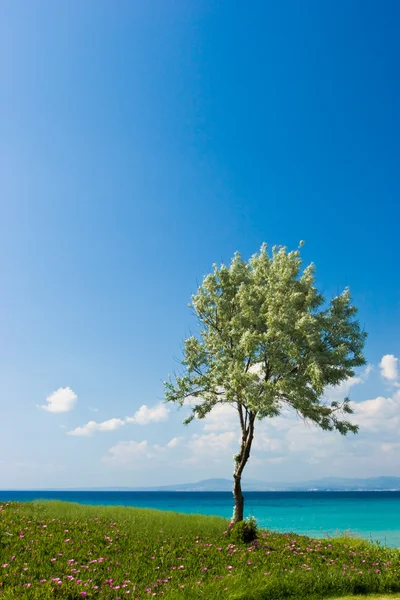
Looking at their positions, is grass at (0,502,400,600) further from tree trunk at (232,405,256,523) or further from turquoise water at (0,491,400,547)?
turquoise water at (0,491,400,547)

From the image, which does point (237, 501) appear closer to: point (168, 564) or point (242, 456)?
point (242, 456)

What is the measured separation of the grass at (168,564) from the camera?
940 cm

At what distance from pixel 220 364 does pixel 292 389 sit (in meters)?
3.31

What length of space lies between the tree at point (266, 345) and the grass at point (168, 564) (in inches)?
166

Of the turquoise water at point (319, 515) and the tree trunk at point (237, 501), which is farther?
the turquoise water at point (319, 515)

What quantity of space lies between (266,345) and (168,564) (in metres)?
8.79

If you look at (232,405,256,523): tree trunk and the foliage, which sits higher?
(232,405,256,523): tree trunk

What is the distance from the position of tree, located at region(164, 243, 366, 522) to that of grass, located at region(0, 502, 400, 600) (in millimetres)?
4217

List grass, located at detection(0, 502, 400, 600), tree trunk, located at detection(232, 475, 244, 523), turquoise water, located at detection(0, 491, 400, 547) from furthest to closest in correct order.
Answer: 1. turquoise water, located at detection(0, 491, 400, 547)
2. tree trunk, located at detection(232, 475, 244, 523)
3. grass, located at detection(0, 502, 400, 600)

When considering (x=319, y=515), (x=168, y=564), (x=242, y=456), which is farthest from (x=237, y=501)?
(x=319, y=515)

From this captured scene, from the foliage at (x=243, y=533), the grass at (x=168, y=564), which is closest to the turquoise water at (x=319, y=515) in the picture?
the foliage at (x=243, y=533)

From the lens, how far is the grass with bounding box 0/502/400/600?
30.8 feet

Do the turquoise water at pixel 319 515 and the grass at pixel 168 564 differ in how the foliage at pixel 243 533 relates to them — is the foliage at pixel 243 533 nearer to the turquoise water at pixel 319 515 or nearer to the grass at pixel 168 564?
the grass at pixel 168 564

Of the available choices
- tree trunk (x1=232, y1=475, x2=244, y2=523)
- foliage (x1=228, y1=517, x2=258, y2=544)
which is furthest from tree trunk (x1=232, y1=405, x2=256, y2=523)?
foliage (x1=228, y1=517, x2=258, y2=544)
